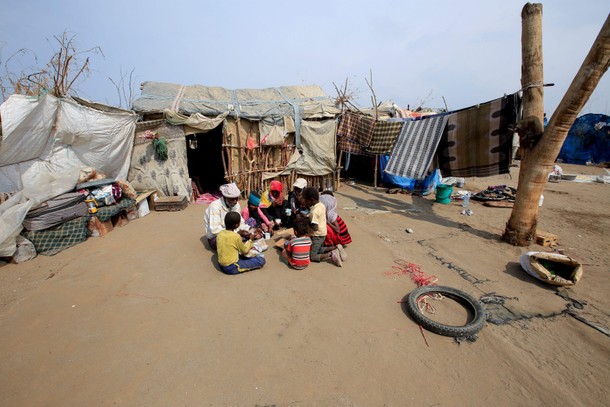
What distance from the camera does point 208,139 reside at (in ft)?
38.5

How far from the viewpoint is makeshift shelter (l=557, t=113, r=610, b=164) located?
14.1m

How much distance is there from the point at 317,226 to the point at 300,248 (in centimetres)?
43

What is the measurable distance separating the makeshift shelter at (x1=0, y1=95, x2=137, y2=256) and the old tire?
585 cm

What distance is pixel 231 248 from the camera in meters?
3.80

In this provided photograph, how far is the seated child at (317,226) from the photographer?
411cm

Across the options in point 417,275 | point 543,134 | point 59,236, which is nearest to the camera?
point 417,275

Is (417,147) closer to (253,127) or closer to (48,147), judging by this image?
(253,127)

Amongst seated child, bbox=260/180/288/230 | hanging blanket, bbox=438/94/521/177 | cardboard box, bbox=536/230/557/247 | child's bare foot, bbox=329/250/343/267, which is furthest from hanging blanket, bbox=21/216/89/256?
cardboard box, bbox=536/230/557/247

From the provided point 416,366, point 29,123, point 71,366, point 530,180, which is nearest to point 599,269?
point 530,180

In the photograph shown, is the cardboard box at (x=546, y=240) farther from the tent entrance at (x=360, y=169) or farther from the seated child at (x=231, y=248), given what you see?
the tent entrance at (x=360, y=169)

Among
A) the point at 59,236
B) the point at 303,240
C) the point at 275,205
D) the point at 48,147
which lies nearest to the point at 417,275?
the point at 303,240

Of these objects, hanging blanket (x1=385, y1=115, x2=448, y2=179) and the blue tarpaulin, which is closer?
hanging blanket (x1=385, y1=115, x2=448, y2=179)

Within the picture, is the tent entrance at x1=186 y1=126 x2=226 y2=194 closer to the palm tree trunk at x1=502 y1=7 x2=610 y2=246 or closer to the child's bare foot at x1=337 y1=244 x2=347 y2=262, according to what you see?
the child's bare foot at x1=337 y1=244 x2=347 y2=262

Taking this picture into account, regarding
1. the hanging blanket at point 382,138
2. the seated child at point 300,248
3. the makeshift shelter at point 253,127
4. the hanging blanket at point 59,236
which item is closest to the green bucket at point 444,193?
the hanging blanket at point 382,138
